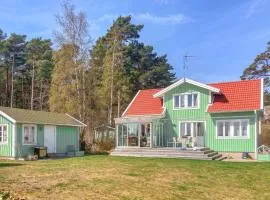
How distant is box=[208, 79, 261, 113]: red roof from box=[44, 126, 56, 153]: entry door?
1179 centimetres

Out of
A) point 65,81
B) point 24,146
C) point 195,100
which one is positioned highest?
point 65,81

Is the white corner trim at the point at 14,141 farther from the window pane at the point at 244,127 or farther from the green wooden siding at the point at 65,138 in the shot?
the window pane at the point at 244,127

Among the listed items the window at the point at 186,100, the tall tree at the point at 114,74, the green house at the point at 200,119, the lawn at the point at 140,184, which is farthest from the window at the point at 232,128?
Answer: the tall tree at the point at 114,74

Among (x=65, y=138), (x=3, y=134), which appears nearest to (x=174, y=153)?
(x=65, y=138)

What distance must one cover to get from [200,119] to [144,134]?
471 centimetres

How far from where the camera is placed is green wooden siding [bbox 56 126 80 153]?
29.4m

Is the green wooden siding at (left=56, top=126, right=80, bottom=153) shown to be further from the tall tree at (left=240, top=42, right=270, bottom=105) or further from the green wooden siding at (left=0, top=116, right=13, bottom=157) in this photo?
the tall tree at (left=240, top=42, right=270, bottom=105)

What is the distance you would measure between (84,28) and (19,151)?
15.7 meters

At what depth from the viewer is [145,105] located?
33.1m

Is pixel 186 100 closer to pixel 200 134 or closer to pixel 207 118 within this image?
pixel 207 118

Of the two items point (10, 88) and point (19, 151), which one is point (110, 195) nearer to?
point (19, 151)

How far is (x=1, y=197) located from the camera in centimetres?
924

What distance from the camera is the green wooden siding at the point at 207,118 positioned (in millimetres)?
26922

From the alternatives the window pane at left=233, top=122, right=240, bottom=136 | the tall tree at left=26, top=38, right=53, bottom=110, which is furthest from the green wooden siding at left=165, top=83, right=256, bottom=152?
the tall tree at left=26, top=38, right=53, bottom=110
